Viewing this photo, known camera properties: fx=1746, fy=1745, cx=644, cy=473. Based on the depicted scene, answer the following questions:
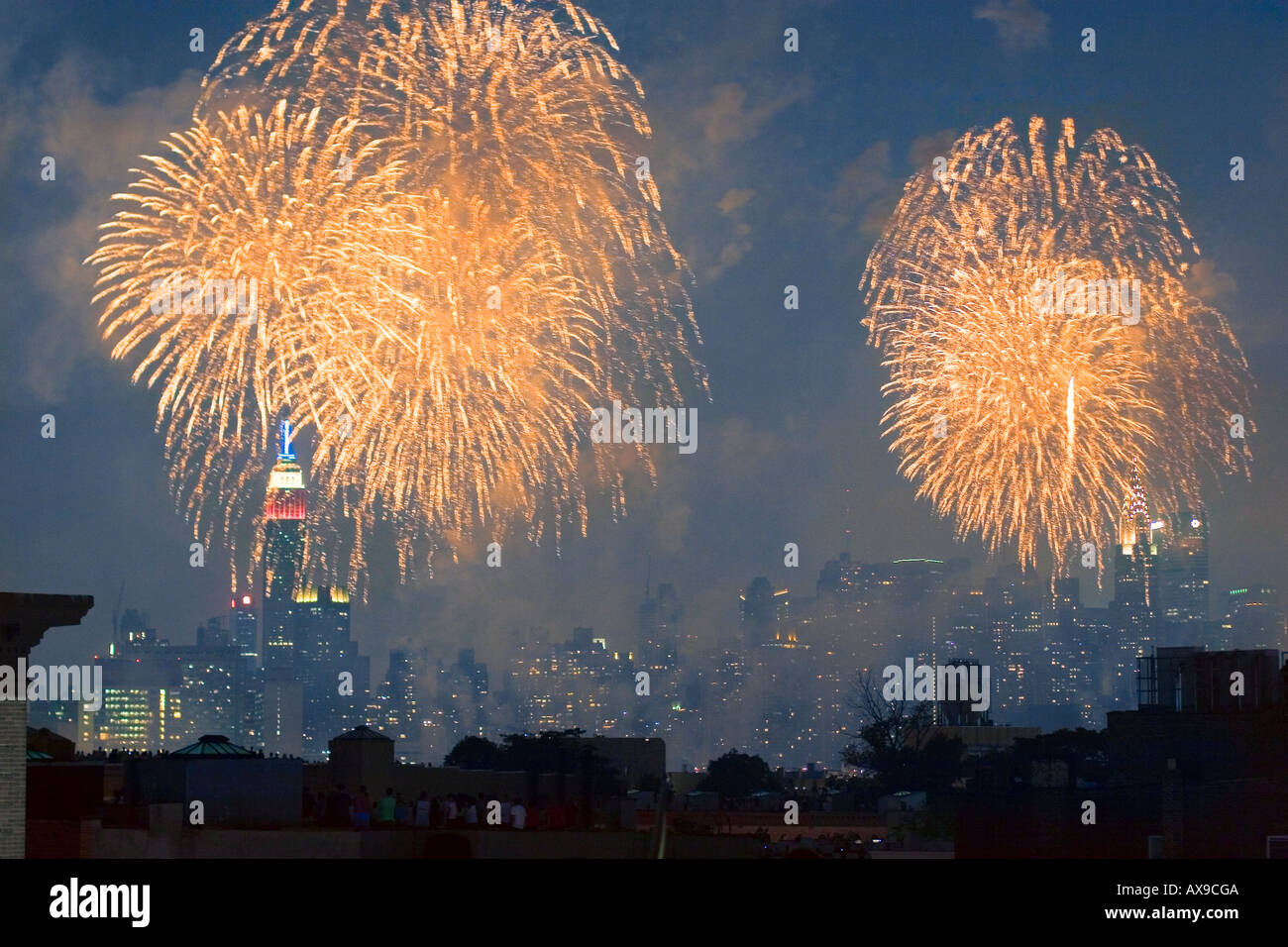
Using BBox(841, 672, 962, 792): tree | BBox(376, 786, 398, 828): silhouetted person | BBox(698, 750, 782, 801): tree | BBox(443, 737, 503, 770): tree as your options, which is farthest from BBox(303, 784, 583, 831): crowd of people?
BBox(698, 750, 782, 801): tree

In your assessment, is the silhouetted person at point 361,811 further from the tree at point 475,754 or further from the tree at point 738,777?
the tree at point 738,777

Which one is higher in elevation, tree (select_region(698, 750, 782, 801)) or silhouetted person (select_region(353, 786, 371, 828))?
silhouetted person (select_region(353, 786, 371, 828))

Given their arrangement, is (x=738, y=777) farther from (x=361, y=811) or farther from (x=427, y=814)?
(x=361, y=811)

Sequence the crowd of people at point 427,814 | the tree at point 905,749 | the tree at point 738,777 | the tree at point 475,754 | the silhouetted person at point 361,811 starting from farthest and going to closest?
1. the tree at point 738,777
2. the tree at point 905,749
3. the tree at point 475,754
4. the crowd of people at point 427,814
5. the silhouetted person at point 361,811

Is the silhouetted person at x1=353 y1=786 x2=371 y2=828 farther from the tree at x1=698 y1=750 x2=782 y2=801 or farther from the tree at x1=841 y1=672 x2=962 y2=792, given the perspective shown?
the tree at x1=698 y1=750 x2=782 y2=801

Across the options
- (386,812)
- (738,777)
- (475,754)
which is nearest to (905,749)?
(738,777)

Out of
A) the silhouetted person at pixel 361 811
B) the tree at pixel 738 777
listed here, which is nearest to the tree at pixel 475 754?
the tree at pixel 738 777
